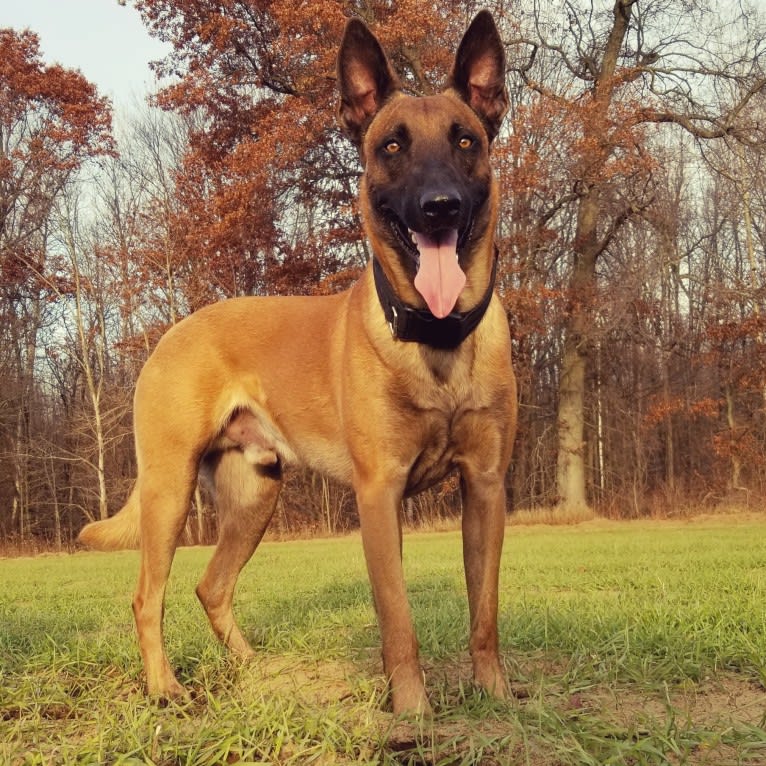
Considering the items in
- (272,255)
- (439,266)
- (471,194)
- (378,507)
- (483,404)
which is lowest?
(378,507)

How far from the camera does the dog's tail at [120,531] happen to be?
4.01 m

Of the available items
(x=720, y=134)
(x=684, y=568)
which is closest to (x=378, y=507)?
(x=684, y=568)

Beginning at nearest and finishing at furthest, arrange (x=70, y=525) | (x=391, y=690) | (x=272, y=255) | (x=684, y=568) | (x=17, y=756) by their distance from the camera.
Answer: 1. (x=17, y=756)
2. (x=391, y=690)
3. (x=684, y=568)
4. (x=272, y=255)
5. (x=70, y=525)

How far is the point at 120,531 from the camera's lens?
4.02 metres

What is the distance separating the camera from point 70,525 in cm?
2509

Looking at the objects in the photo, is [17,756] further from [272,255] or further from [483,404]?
[272,255]

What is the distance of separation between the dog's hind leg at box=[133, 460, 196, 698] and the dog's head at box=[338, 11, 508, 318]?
147 cm

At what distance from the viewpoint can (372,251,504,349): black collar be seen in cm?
303

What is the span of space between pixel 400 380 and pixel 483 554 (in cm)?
75

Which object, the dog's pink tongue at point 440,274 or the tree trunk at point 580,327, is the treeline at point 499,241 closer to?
the tree trunk at point 580,327

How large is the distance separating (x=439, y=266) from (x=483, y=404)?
55cm

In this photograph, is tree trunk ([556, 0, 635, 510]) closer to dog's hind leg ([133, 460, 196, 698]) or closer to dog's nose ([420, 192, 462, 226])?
dog's hind leg ([133, 460, 196, 698])

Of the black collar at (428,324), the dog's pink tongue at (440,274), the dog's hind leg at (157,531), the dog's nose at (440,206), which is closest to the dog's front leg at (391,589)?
the black collar at (428,324)

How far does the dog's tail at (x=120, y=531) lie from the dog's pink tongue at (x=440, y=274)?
1970 millimetres
